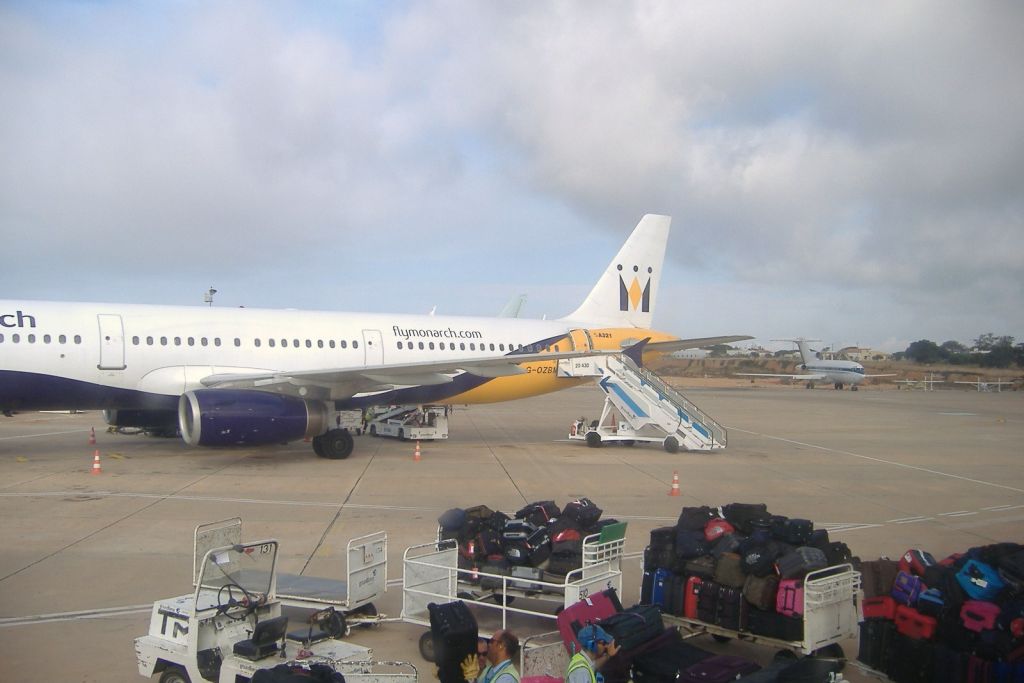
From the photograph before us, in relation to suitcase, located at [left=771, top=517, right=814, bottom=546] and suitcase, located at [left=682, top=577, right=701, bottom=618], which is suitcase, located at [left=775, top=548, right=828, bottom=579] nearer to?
suitcase, located at [left=771, top=517, right=814, bottom=546]

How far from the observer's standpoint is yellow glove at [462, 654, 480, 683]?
218 inches

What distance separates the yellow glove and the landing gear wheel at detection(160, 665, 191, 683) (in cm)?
184

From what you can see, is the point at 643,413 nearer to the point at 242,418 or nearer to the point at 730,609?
the point at 242,418

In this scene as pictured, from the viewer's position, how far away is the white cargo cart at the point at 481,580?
268 inches

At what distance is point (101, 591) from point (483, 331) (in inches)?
631

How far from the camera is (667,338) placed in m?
25.4

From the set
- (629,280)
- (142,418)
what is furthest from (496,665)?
(629,280)

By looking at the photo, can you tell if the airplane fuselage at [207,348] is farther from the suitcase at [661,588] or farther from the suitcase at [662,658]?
the suitcase at [662,658]

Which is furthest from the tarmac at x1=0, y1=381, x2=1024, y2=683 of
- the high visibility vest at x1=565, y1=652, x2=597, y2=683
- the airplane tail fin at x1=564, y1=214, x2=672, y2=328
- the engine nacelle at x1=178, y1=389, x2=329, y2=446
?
the airplane tail fin at x1=564, y1=214, x2=672, y2=328

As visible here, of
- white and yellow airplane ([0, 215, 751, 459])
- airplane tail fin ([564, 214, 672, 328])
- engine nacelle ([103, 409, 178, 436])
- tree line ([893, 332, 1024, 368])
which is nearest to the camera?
white and yellow airplane ([0, 215, 751, 459])

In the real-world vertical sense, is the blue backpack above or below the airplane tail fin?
below

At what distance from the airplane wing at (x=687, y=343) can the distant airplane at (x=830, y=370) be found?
166ft

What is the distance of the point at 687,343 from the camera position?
73.4ft

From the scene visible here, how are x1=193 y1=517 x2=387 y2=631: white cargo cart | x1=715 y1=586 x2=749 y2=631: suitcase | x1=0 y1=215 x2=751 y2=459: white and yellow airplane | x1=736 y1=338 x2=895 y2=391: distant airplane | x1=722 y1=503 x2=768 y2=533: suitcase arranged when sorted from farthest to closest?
1. x1=736 y1=338 x2=895 y2=391: distant airplane
2. x1=0 y1=215 x2=751 y2=459: white and yellow airplane
3. x1=722 y1=503 x2=768 y2=533: suitcase
4. x1=193 y1=517 x2=387 y2=631: white cargo cart
5. x1=715 y1=586 x2=749 y2=631: suitcase
